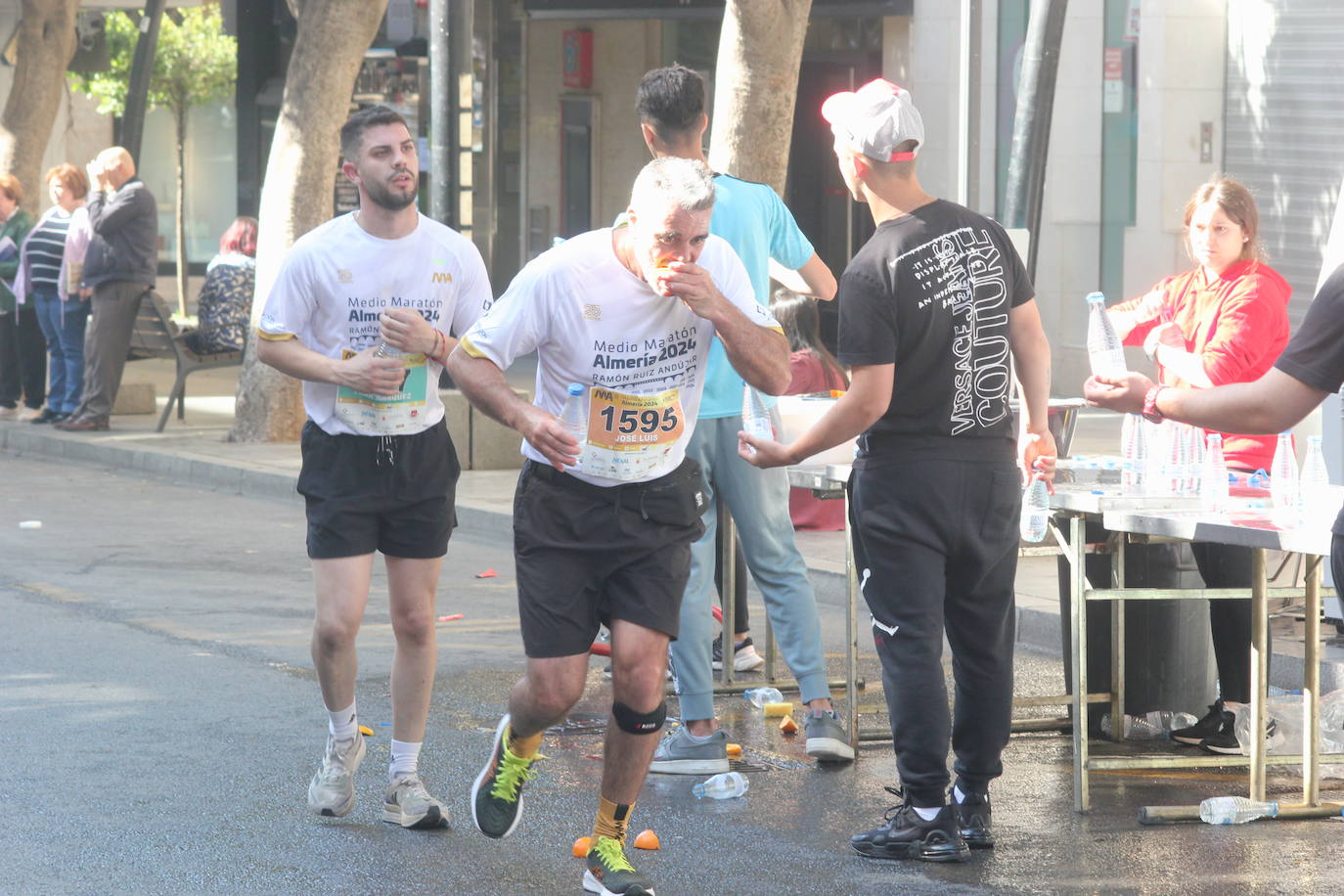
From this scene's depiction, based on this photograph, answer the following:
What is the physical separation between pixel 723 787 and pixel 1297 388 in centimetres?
251

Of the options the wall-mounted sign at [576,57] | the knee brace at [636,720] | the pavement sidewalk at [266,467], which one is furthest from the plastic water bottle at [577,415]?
the wall-mounted sign at [576,57]

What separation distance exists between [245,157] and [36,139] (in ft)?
29.9

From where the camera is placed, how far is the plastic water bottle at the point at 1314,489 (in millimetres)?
5836

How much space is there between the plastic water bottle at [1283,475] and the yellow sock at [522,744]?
93.3 inches

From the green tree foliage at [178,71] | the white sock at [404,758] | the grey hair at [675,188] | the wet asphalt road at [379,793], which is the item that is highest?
the green tree foliage at [178,71]

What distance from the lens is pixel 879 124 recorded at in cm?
534

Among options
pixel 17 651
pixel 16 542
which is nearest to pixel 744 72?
pixel 16 542

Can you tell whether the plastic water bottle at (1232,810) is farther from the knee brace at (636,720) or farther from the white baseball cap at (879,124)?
the white baseball cap at (879,124)

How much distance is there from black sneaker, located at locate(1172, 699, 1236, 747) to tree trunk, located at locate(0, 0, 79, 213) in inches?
615

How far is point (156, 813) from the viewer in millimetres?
5824

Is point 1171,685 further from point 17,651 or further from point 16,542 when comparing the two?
point 16,542

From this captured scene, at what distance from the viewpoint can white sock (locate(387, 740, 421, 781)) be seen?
577 cm

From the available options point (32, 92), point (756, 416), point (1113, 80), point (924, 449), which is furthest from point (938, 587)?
point (32, 92)

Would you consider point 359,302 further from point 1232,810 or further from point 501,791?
point 1232,810
